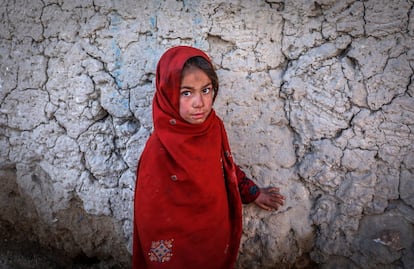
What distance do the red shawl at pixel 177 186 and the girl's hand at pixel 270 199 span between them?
28 centimetres

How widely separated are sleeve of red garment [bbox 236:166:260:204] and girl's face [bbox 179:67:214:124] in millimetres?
461

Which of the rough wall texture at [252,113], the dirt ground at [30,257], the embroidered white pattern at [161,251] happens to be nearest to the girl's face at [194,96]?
the rough wall texture at [252,113]

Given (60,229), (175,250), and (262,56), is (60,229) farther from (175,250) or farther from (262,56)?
(262,56)

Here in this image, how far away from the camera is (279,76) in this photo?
168 cm

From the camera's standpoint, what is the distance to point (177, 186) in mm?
1392

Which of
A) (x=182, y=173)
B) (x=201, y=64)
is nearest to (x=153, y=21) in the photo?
(x=201, y=64)

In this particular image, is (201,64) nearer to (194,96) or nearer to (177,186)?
(194,96)

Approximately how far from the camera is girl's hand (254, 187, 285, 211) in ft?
5.62

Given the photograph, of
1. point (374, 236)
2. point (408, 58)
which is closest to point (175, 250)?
point (374, 236)

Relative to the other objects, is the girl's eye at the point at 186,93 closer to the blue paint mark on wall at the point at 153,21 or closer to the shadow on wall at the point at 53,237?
the blue paint mark on wall at the point at 153,21

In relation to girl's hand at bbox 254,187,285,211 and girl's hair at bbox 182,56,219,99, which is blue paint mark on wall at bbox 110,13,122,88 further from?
girl's hand at bbox 254,187,285,211

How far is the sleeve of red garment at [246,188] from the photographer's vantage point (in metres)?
1.67

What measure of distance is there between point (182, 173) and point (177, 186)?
6 cm

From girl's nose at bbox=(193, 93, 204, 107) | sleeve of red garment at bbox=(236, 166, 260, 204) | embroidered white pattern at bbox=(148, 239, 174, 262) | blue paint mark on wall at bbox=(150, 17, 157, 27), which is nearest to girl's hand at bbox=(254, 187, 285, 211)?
sleeve of red garment at bbox=(236, 166, 260, 204)
